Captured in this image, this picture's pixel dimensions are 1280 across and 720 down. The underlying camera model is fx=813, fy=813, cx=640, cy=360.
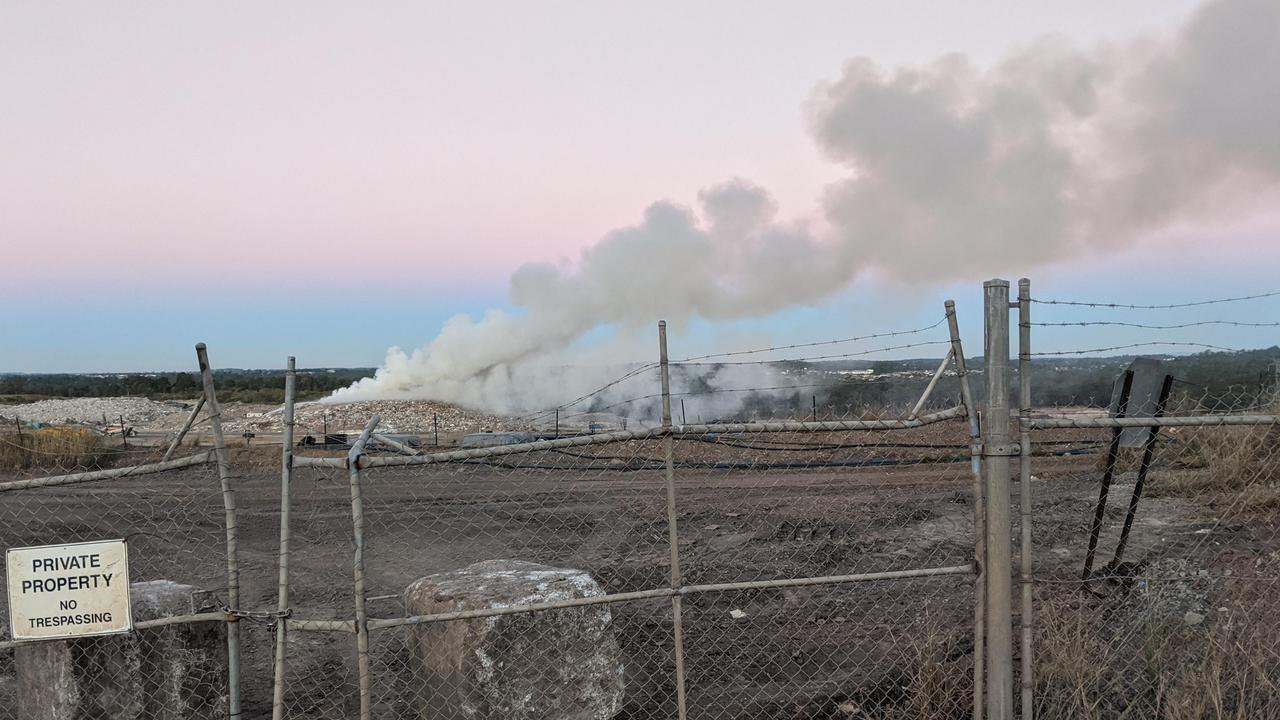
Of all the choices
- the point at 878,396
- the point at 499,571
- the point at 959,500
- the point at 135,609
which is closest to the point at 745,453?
the point at 959,500

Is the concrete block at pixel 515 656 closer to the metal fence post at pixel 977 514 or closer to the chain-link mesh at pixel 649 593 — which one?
the chain-link mesh at pixel 649 593

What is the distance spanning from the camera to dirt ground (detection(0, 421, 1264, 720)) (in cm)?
584

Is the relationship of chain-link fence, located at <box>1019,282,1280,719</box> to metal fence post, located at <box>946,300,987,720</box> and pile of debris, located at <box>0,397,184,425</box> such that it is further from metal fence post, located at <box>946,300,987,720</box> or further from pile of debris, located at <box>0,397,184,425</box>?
pile of debris, located at <box>0,397,184,425</box>

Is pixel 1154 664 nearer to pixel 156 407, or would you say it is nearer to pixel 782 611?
pixel 782 611

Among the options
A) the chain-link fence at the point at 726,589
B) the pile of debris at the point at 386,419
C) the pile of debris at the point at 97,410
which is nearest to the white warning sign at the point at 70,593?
the chain-link fence at the point at 726,589

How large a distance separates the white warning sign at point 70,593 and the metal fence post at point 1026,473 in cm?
432

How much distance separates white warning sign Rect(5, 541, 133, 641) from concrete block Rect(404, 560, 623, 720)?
1708mm

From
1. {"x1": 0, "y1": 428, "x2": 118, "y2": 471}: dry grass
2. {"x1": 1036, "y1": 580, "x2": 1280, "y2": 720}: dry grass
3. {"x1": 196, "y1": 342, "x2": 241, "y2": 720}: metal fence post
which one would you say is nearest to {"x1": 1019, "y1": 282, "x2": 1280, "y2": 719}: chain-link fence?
{"x1": 1036, "y1": 580, "x2": 1280, "y2": 720}: dry grass

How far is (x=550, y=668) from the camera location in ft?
15.8

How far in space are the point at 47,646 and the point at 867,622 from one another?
579 cm

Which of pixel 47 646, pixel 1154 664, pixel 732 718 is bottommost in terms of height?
pixel 732 718

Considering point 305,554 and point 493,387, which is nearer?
point 305,554

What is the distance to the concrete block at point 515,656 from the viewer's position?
15.5 feet

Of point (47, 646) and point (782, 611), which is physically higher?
point (47, 646)
